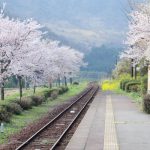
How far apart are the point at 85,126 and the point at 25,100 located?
1284 centimetres

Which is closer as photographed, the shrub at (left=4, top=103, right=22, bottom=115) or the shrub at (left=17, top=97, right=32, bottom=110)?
the shrub at (left=4, top=103, right=22, bottom=115)

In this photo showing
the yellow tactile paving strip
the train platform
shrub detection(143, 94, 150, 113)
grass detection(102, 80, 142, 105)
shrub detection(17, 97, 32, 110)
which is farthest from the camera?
grass detection(102, 80, 142, 105)

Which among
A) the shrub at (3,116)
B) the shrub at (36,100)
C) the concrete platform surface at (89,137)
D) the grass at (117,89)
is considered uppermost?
the grass at (117,89)

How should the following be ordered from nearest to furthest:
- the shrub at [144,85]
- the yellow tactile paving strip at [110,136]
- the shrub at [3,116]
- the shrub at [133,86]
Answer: the yellow tactile paving strip at [110,136] → the shrub at [3,116] → the shrub at [144,85] → the shrub at [133,86]

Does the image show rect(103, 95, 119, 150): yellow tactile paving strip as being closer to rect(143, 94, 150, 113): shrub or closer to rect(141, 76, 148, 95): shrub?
rect(143, 94, 150, 113): shrub

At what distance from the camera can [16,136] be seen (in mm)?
23016

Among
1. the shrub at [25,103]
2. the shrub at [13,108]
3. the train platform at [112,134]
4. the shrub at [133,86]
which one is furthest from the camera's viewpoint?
the shrub at [133,86]

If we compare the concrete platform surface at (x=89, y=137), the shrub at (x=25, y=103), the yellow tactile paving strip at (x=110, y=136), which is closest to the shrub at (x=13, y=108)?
the shrub at (x=25, y=103)

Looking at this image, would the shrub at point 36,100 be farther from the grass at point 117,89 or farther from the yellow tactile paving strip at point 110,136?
the yellow tactile paving strip at point 110,136

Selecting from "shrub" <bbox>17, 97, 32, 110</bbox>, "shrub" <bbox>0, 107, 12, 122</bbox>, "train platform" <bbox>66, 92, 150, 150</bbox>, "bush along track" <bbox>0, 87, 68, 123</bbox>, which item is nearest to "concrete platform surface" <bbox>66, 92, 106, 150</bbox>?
"train platform" <bbox>66, 92, 150, 150</bbox>

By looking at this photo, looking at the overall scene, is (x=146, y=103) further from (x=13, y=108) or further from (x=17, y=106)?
(x=13, y=108)

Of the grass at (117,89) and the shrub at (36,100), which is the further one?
the grass at (117,89)

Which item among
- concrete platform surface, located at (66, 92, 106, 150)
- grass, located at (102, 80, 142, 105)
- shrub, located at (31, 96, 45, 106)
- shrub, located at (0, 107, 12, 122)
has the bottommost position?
concrete platform surface, located at (66, 92, 106, 150)

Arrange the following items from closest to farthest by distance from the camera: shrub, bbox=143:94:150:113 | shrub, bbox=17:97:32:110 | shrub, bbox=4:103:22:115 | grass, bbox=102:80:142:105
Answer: shrub, bbox=4:103:22:115 → shrub, bbox=143:94:150:113 → shrub, bbox=17:97:32:110 → grass, bbox=102:80:142:105
